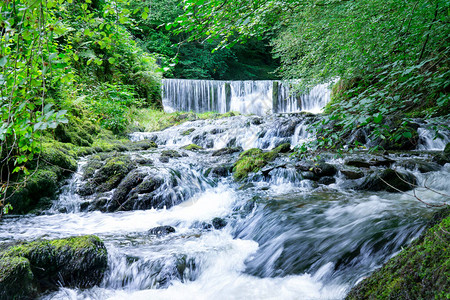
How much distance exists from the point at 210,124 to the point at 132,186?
8.47 meters

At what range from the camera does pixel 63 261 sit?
3277mm

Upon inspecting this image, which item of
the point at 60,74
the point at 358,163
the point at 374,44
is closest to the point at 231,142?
the point at 358,163

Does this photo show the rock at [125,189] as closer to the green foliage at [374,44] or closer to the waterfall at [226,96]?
the green foliage at [374,44]

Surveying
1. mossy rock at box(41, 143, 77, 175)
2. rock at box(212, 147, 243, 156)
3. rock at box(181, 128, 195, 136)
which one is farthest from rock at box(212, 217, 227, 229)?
rock at box(181, 128, 195, 136)

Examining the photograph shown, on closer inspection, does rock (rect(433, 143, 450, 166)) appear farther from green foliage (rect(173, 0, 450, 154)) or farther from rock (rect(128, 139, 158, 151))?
rock (rect(128, 139, 158, 151))

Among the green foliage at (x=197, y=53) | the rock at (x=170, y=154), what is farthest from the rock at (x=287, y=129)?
the green foliage at (x=197, y=53)

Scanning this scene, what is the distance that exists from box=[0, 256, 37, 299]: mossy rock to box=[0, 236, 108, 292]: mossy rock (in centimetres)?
7

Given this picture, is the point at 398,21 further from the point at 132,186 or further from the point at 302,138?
the point at 302,138

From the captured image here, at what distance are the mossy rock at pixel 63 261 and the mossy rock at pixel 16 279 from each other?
0.07m

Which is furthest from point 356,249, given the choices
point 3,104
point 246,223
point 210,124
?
point 210,124

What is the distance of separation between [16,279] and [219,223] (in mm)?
2980

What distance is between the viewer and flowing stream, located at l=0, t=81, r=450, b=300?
10.3ft

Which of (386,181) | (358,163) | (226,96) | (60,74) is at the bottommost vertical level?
(386,181)

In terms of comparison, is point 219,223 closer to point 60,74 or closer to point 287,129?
point 60,74
